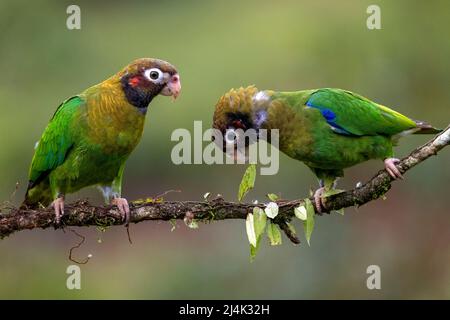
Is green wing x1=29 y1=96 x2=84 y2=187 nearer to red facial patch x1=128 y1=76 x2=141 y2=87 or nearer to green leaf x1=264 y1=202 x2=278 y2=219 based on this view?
red facial patch x1=128 y1=76 x2=141 y2=87

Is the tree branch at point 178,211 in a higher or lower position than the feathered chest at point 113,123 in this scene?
lower

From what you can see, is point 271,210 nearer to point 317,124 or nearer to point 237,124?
point 237,124

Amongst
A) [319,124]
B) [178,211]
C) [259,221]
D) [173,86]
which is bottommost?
[259,221]

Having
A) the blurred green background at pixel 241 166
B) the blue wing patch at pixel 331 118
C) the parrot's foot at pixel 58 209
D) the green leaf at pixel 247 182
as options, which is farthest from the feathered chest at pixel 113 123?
the blurred green background at pixel 241 166

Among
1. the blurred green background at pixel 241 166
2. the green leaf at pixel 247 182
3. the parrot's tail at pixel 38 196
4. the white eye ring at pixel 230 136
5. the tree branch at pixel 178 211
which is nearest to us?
the tree branch at pixel 178 211

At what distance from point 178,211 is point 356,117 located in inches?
87.2

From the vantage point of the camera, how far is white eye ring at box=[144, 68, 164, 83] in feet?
23.8

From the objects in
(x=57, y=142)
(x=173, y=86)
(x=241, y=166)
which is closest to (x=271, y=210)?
(x=173, y=86)

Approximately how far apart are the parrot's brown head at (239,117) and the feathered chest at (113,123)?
0.80 meters

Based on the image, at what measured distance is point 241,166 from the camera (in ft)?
51.0

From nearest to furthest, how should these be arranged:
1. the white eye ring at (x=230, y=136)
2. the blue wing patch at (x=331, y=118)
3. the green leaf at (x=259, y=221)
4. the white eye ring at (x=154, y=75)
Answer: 1. the green leaf at (x=259, y=221)
2. the white eye ring at (x=154, y=75)
3. the white eye ring at (x=230, y=136)
4. the blue wing patch at (x=331, y=118)

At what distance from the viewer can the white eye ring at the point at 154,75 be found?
7.25 m

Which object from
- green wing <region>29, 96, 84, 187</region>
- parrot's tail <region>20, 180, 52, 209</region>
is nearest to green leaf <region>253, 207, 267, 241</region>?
green wing <region>29, 96, 84, 187</region>

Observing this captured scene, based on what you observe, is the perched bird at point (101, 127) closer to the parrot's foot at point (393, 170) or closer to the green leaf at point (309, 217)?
the green leaf at point (309, 217)
